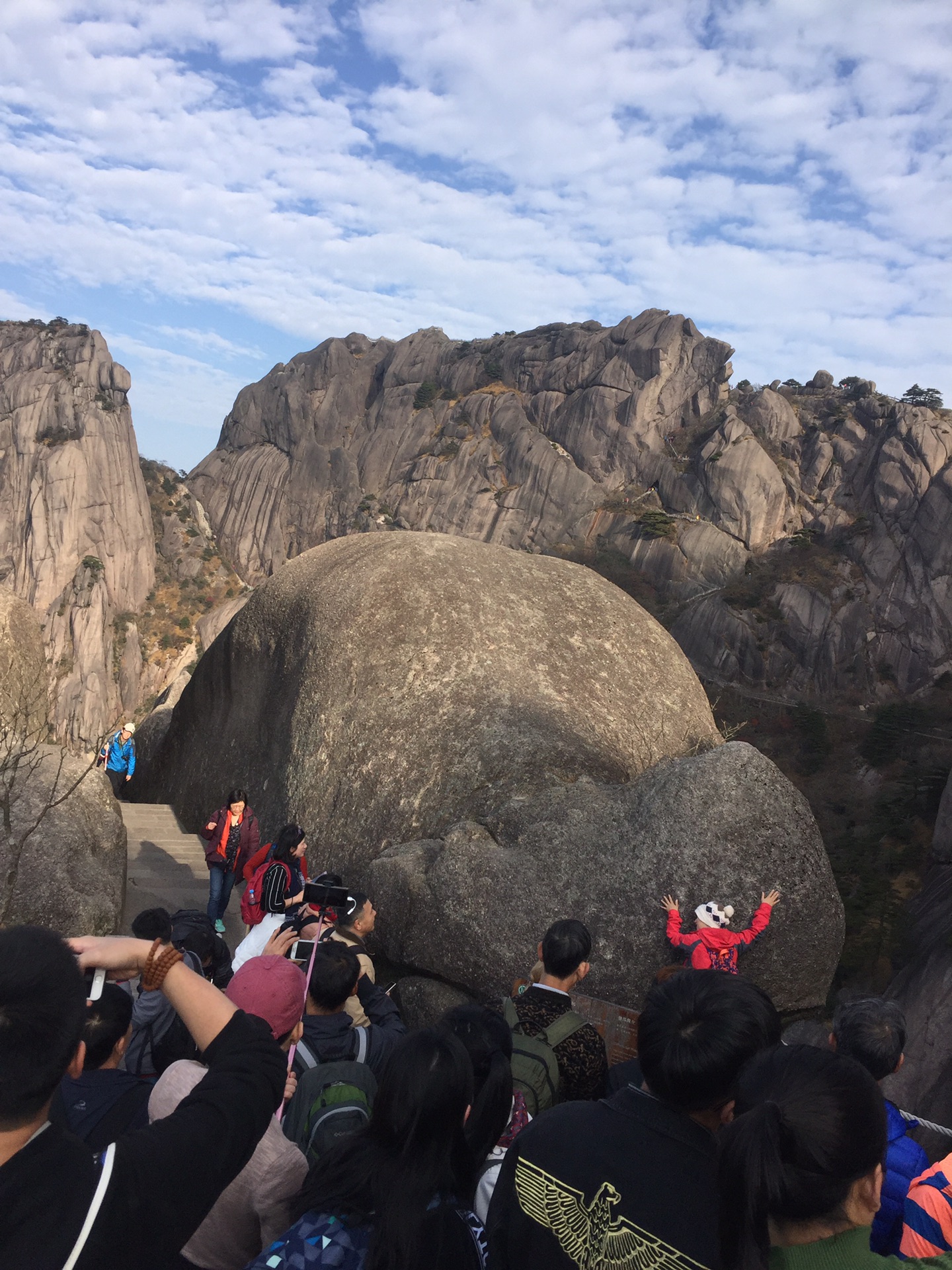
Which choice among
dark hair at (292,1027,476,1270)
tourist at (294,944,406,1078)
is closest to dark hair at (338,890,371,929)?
tourist at (294,944,406,1078)

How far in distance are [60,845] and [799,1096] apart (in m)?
7.95

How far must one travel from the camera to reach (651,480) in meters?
81.0

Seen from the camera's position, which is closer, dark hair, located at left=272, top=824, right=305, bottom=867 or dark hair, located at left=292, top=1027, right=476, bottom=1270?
dark hair, located at left=292, top=1027, right=476, bottom=1270

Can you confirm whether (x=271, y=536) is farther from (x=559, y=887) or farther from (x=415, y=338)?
(x=559, y=887)

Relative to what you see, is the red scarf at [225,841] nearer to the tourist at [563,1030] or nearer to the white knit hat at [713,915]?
the white knit hat at [713,915]

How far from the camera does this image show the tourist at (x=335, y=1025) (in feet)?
12.0

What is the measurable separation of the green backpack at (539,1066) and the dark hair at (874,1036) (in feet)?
3.56

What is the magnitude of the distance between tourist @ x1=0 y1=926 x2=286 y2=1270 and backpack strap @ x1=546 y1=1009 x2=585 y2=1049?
2013 mm

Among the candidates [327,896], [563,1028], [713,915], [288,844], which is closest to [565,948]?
[563,1028]

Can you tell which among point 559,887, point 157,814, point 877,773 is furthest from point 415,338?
point 559,887

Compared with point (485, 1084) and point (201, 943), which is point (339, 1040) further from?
point (201, 943)

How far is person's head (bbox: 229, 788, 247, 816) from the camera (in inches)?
351

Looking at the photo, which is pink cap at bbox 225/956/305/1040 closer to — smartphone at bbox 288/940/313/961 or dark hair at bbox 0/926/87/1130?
smartphone at bbox 288/940/313/961

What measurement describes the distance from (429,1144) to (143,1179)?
2.92ft
